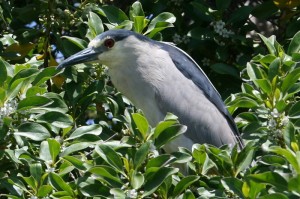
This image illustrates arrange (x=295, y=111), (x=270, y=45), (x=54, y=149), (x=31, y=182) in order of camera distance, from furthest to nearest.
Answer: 1. (x=270, y=45)
2. (x=295, y=111)
3. (x=54, y=149)
4. (x=31, y=182)

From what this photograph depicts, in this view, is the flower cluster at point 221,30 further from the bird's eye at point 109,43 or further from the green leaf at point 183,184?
the green leaf at point 183,184

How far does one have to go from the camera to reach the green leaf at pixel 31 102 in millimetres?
3582

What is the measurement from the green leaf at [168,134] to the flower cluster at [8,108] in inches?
25.4

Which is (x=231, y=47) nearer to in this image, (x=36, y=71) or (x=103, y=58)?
(x=103, y=58)

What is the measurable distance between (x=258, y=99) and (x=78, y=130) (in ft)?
2.72

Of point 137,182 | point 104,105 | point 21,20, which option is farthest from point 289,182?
point 21,20

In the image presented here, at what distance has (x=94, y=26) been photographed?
446 cm

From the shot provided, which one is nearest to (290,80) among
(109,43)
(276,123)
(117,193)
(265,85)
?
(265,85)

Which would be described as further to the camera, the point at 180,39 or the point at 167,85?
the point at 180,39

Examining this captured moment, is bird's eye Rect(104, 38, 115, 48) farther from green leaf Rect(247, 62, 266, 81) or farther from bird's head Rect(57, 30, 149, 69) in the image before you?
green leaf Rect(247, 62, 266, 81)

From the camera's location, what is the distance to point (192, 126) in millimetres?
4641

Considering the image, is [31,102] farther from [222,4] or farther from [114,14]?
[222,4]

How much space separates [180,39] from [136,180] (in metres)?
1.87

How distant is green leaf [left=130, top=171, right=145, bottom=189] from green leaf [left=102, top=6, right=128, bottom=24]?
4.87 ft
